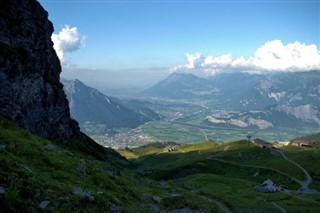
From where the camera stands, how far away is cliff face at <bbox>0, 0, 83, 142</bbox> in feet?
206

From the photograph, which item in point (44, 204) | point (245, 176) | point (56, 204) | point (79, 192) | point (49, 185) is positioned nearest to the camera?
point (44, 204)

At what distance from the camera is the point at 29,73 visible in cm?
7350

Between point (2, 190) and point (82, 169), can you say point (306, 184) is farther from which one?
point (2, 190)

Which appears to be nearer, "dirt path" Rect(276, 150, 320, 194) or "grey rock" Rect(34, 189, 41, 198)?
"grey rock" Rect(34, 189, 41, 198)

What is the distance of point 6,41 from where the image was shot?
235 feet

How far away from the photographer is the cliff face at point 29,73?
62.9 m

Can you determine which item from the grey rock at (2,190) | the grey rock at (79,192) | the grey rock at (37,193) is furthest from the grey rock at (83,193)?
the grey rock at (2,190)

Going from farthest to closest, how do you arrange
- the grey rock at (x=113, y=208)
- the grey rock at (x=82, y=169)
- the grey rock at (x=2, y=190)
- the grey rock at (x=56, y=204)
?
1. the grey rock at (x=82, y=169)
2. the grey rock at (x=113, y=208)
3. the grey rock at (x=56, y=204)
4. the grey rock at (x=2, y=190)

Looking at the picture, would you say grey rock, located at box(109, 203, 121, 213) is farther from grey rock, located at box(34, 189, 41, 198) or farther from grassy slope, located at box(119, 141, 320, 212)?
grassy slope, located at box(119, 141, 320, 212)

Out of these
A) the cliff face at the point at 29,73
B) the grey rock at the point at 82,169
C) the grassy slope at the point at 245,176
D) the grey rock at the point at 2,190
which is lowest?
the grassy slope at the point at 245,176

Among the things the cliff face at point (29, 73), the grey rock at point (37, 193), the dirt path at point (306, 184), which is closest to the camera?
the grey rock at point (37, 193)

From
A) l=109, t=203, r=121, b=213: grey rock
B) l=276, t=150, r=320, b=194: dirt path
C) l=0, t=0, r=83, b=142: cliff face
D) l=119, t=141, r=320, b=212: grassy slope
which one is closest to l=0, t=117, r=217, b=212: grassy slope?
l=109, t=203, r=121, b=213: grey rock

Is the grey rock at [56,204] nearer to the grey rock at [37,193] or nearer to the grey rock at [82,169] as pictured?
the grey rock at [37,193]

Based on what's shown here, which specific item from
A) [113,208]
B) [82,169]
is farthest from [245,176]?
[113,208]
